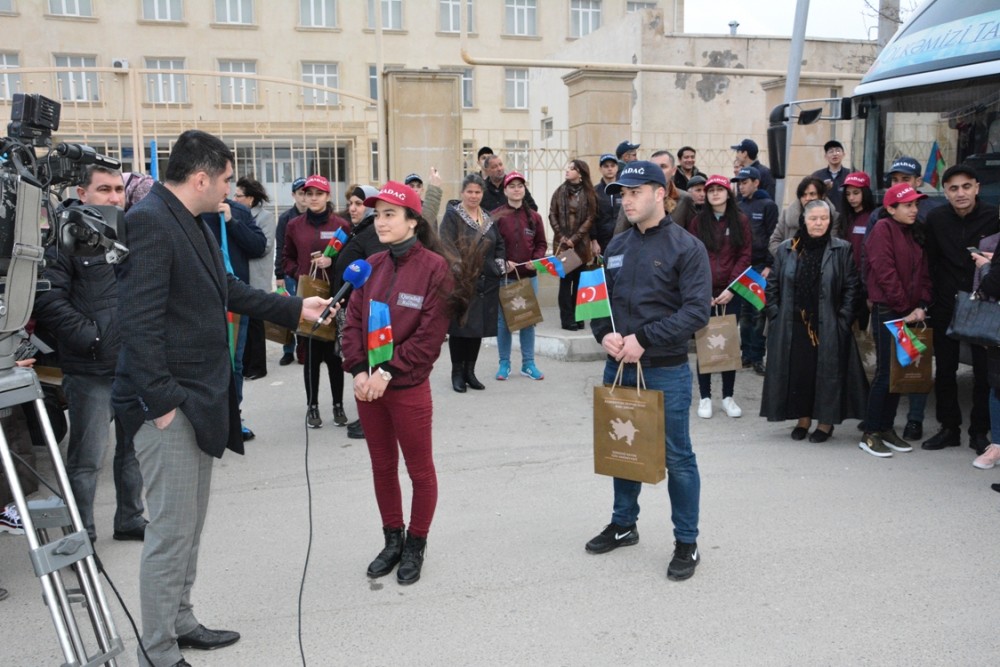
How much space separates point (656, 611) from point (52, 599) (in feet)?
8.22

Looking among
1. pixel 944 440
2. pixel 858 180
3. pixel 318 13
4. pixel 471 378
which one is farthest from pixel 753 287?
pixel 318 13

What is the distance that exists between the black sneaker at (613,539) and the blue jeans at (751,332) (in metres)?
4.66

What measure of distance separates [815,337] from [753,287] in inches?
26.1

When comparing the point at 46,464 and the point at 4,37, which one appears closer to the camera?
the point at 46,464

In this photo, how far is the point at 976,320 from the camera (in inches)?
Answer: 231

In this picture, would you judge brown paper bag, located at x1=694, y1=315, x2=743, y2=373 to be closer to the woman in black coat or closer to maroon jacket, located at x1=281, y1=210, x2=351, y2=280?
the woman in black coat

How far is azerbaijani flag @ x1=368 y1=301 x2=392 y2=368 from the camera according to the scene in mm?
4223

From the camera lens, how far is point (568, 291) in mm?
10078

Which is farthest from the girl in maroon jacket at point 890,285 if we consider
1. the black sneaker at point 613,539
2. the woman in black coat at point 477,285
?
the woman in black coat at point 477,285

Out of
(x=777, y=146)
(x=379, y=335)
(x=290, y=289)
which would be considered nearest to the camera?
(x=379, y=335)

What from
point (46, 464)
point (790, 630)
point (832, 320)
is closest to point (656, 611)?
point (790, 630)

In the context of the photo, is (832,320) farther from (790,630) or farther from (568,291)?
(568,291)

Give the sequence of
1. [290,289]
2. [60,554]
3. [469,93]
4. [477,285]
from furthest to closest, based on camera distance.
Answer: [469,93]
[290,289]
[477,285]
[60,554]

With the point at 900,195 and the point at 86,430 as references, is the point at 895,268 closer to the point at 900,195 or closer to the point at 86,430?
the point at 900,195
